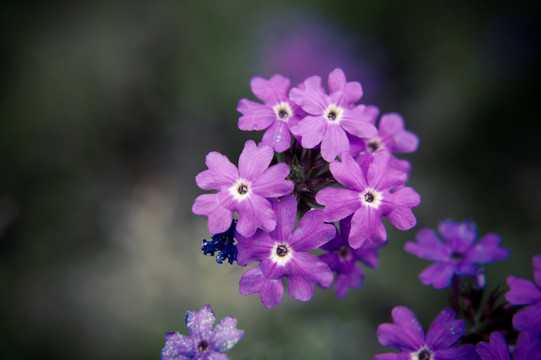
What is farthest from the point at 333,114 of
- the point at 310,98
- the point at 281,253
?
the point at 281,253

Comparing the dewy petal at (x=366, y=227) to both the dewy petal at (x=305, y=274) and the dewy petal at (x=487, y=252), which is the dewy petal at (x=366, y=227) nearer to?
the dewy petal at (x=305, y=274)

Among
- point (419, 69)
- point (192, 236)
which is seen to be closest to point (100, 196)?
point (192, 236)

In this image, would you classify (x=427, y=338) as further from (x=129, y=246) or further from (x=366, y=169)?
(x=129, y=246)

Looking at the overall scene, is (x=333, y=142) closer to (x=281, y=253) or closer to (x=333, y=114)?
(x=333, y=114)

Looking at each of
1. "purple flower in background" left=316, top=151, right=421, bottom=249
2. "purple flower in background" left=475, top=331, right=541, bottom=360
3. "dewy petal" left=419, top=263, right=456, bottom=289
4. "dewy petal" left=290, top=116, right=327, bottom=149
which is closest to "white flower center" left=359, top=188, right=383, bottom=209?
"purple flower in background" left=316, top=151, right=421, bottom=249

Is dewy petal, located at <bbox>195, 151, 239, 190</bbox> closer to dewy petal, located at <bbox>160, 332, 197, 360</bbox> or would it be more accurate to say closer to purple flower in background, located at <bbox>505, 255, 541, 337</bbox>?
dewy petal, located at <bbox>160, 332, 197, 360</bbox>
